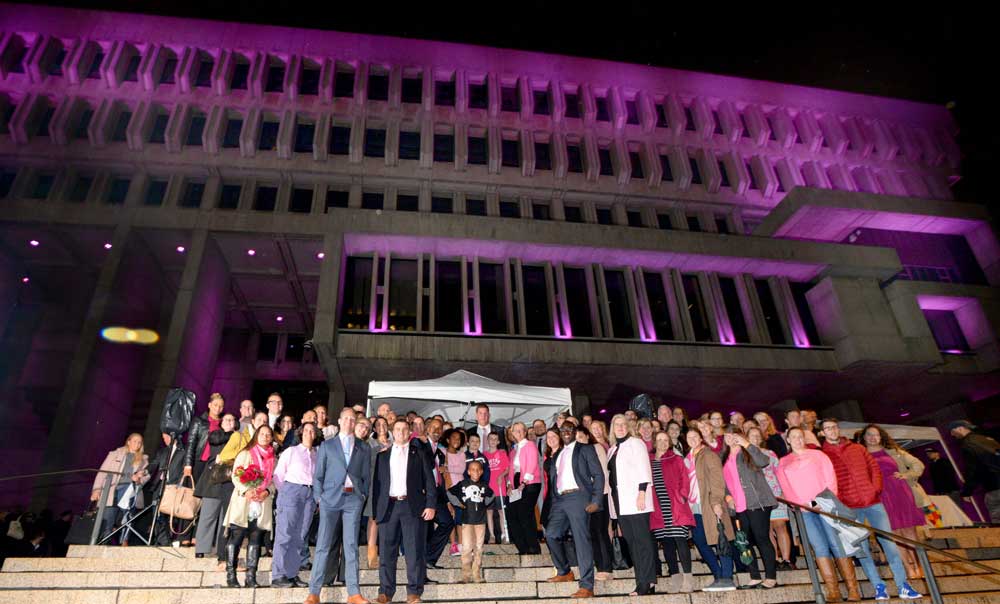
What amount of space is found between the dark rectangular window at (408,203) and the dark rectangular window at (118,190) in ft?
33.2

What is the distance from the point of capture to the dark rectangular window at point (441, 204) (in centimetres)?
2320

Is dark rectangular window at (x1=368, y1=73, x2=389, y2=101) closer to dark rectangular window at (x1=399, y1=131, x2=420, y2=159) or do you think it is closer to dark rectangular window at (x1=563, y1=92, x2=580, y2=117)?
dark rectangular window at (x1=399, y1=131, x2=420, y2=159)

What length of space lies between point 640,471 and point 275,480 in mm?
4185

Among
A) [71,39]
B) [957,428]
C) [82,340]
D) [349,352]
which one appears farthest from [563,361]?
[71,39]

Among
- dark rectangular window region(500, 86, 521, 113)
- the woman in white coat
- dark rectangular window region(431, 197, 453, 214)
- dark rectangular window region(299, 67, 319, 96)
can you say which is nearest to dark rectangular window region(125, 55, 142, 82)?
dark rectangular window region(299, 67, 319, 96)

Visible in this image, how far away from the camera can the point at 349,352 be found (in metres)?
17.6

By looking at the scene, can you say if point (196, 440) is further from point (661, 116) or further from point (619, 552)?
point (661, 116)

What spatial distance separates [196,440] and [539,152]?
66.6ft

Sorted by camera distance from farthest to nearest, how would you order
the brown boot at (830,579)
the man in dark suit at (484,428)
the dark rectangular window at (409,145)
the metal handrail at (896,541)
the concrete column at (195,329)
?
the dark rectangular window at (409,145), the concrete column at (195,329), the man in dark suit at (484,428), the brown boot at (830,579), the metal handrail at (896,541)

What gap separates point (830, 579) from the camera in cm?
583

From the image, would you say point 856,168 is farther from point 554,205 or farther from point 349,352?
point 349,352

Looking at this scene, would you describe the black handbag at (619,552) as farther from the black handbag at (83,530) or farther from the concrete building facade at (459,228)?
the concrete building facade at (459,228)

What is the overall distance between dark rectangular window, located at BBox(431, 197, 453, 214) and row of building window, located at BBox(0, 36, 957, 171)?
4479 mm

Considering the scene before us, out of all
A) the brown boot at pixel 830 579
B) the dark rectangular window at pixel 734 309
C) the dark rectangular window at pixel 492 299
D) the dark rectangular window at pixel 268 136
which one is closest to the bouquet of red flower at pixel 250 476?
the brown boot at pixel 830 579
